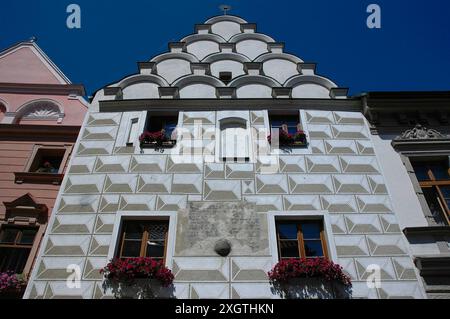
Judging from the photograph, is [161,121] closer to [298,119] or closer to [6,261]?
[298,119]

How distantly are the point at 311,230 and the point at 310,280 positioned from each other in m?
1.31

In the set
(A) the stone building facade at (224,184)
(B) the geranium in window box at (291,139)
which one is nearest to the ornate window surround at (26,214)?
(A) the stone building facade at (224,184)

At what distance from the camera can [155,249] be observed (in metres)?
8.04

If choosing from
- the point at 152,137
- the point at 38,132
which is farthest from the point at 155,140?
the point at 38,132

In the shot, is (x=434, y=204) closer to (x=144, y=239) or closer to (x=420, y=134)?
(x=420, y=134)

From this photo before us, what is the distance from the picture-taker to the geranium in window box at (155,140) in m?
9.77

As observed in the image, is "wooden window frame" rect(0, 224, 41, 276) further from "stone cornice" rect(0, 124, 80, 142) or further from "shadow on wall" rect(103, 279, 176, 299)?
"stone cornice" rect(0, 124, 80, 142)

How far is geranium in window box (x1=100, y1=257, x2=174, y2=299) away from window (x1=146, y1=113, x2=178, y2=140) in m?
4.22

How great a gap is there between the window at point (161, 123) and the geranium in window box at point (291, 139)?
274 centimetres

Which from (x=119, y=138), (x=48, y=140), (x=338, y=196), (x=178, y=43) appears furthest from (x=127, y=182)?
(x=178, y=43)

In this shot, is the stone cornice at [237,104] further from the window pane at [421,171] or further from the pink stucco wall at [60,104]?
the window pane at [421,171]

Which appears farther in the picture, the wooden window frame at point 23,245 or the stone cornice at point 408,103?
the stone cornice at point 408,103

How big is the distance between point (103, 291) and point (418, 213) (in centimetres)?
682
